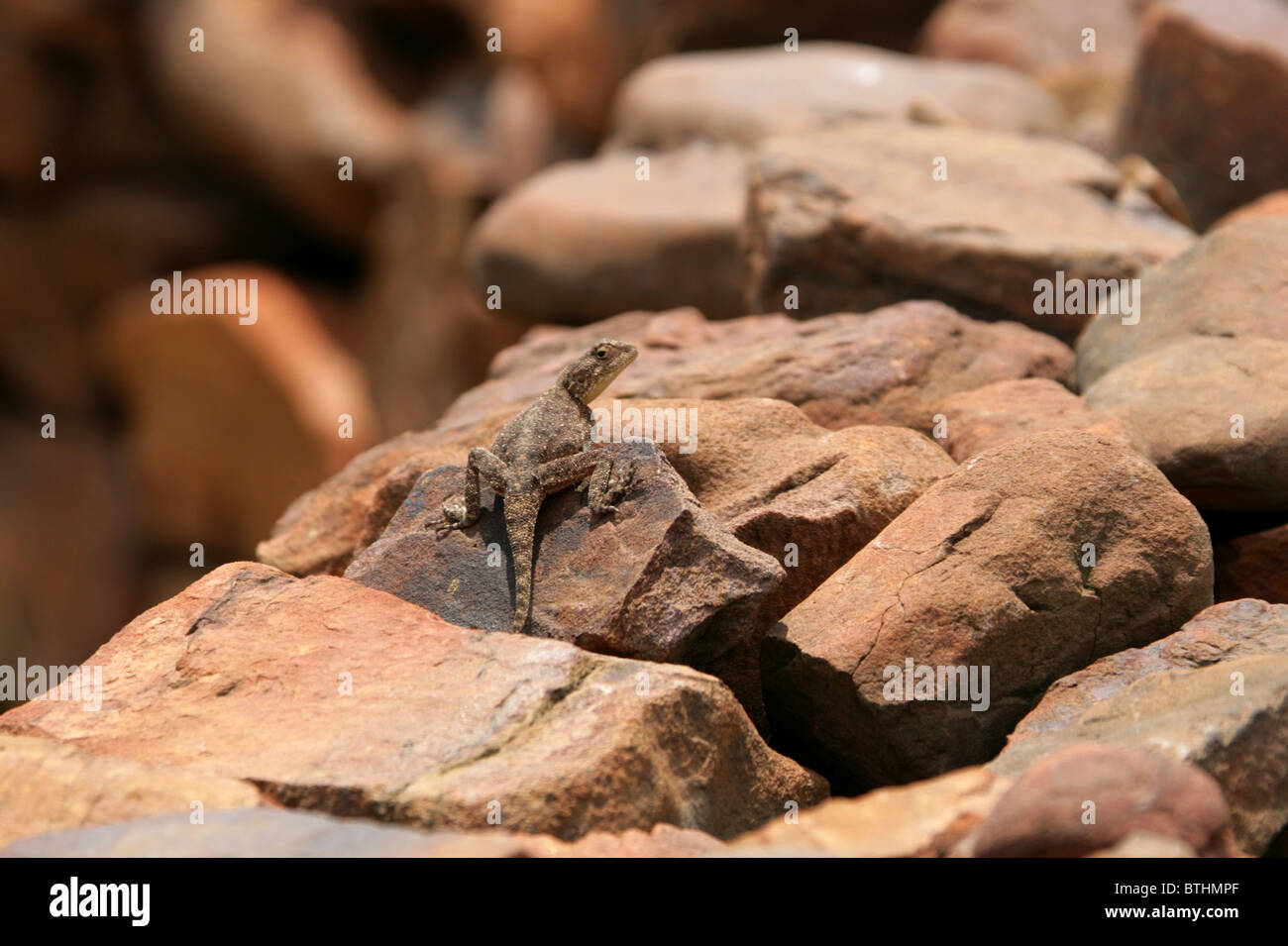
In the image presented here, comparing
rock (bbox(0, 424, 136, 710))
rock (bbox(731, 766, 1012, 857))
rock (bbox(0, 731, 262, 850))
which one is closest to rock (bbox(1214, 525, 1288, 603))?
rock (bbox(731, 766, 1012, 857))

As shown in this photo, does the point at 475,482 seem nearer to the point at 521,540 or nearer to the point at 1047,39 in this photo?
the point at 521,540

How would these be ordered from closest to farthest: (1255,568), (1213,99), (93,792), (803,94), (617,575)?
(93,792) < (617,575) < (1255,568) < (1213,99) < (803,94)

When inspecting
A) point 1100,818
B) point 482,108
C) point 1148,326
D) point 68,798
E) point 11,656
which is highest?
point 482,108

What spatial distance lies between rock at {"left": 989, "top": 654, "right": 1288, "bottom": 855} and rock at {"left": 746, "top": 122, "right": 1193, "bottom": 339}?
439 cm

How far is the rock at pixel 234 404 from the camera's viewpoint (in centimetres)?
1777

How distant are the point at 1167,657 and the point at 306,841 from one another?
12.0ft

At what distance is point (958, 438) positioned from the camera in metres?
7.29

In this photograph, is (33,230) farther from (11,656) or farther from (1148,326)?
(1148,326)

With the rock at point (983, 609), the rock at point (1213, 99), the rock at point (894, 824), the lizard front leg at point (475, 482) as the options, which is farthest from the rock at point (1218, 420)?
the rock at point (1213, 99)

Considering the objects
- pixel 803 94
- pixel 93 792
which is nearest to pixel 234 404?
pixel 803 94

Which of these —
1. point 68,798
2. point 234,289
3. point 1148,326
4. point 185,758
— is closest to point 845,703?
point 185,758

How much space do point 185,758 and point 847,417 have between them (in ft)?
13.7

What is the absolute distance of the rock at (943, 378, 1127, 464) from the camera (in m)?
6.90

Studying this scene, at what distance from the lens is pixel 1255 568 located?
264 inches
